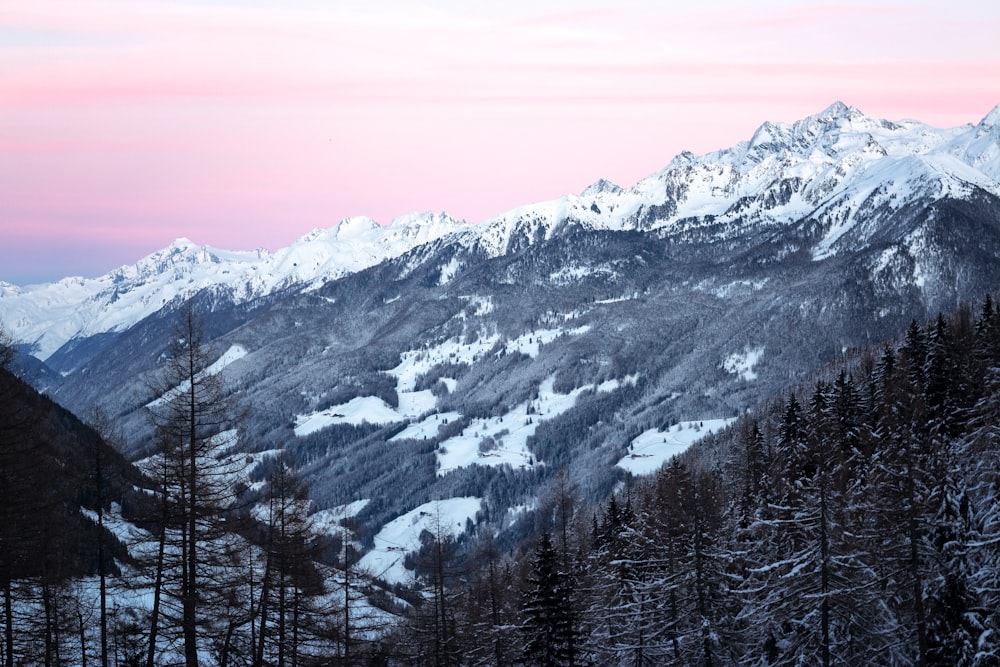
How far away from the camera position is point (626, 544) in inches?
2211

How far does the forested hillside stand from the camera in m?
32.8

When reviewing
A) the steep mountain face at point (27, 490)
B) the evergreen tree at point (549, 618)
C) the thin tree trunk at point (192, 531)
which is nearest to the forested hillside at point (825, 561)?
the evergreen tree at point (549, 618)

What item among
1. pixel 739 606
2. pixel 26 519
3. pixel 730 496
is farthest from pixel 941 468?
pixel 730 496

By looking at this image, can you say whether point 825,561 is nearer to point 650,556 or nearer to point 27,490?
point 650,556

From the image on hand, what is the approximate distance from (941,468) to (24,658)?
32.6m

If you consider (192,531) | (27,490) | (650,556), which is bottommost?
(650,556)

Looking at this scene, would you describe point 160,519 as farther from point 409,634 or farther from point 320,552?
point 409,634

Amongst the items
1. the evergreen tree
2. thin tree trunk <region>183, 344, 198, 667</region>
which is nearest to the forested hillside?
the evergreen tree

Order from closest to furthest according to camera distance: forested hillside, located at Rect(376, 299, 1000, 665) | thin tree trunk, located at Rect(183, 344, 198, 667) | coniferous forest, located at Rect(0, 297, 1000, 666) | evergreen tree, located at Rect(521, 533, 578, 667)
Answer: thin tree trunk, located at Rect(183, 344, 198, 667)
coniferous forest, located at Rect(0, 297, 1000, 666)
forested hillside, located at Rect(376, 299, 1000, 665)
evergreen tree, located at Rect(521, 533, 578, 667)

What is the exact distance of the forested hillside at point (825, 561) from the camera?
32.8 m

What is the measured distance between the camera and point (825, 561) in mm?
33562

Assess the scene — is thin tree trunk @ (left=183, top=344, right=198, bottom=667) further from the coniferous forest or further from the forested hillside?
the forested hillside

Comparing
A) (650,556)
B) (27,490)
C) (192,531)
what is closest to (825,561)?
(650,556)

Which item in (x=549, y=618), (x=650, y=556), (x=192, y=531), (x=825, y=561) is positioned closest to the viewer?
(x=192, y=531)
